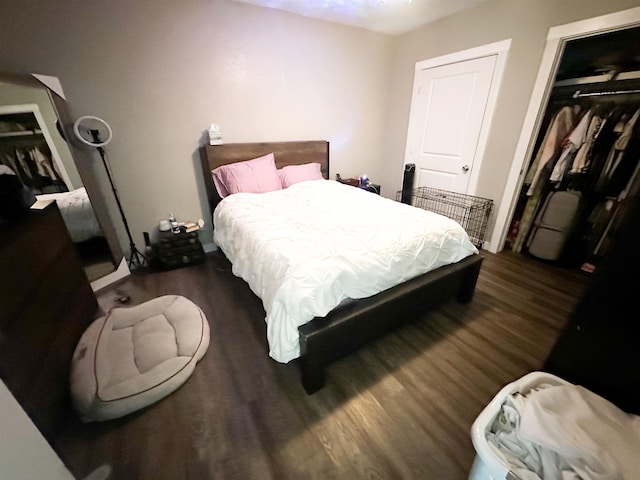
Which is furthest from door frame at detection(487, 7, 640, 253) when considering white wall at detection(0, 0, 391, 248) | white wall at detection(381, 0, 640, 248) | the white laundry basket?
the white laundry basket

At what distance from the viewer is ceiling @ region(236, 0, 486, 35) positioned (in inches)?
99.0

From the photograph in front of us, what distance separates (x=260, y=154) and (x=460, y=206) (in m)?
2.53

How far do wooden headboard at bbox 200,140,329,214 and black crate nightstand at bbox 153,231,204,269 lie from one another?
17.8 inches

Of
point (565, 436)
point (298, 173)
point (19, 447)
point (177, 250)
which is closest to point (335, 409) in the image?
point (565, 436)

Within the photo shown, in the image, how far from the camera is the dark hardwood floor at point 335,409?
1.11 metres

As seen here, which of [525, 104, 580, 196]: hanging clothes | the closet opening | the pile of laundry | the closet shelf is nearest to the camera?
the pile of laundry

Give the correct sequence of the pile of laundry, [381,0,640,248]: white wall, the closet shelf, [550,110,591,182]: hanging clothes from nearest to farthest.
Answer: the pile of laundry → the closet shelf → [381,0,640,248]: white wall → [550,110,591,182]: hanging clothes

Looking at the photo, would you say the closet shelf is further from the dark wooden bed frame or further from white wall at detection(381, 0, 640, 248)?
white wall at detection(381, 0, 640, 248)

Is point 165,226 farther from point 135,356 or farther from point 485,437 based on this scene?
point 485,437

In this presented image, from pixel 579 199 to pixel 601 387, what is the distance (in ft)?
7.94

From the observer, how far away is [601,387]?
2.75 feet

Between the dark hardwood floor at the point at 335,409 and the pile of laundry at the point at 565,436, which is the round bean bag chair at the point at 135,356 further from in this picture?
the pile of laundry at the point at 565,436

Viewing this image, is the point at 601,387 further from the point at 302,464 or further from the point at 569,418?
the point at 302,464

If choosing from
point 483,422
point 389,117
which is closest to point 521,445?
point 483,422
